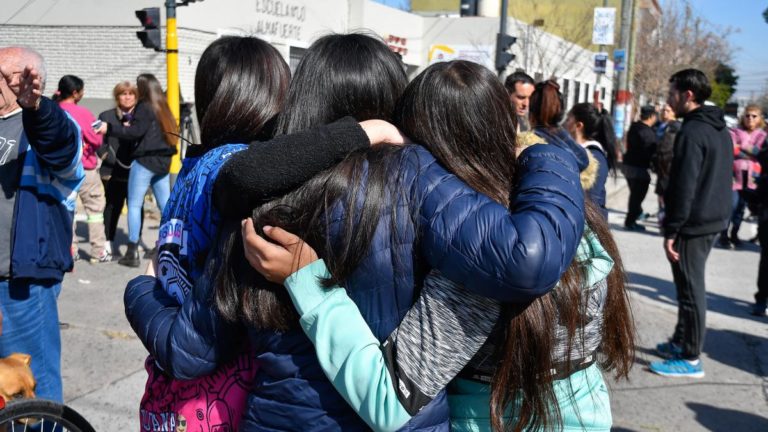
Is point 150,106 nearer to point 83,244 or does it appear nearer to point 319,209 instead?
point 83,244

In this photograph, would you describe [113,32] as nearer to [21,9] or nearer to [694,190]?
[21,9]

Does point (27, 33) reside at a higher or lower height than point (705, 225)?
higher

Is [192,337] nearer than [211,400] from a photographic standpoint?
Yes

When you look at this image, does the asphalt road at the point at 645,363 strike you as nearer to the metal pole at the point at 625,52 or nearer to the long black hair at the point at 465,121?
the long black hair at the point at 465,121

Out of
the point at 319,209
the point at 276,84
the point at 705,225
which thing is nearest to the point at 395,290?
the point at 319,209

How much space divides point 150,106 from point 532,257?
6.52m

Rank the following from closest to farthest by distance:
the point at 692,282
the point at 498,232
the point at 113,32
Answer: the point at 498,232 < the point at 692,282 < the point at 113,32

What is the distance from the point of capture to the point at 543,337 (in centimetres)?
162

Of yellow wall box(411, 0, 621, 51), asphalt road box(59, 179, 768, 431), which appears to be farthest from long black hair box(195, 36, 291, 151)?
yellow wall box(411, 0, 621, 51)

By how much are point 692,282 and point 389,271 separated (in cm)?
392

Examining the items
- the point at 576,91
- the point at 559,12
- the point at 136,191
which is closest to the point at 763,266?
the point at 136,191

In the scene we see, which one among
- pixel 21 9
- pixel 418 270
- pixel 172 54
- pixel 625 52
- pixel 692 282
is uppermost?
pixel 21 9

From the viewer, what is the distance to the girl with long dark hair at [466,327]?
1.54 m

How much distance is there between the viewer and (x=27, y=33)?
47.4ft
